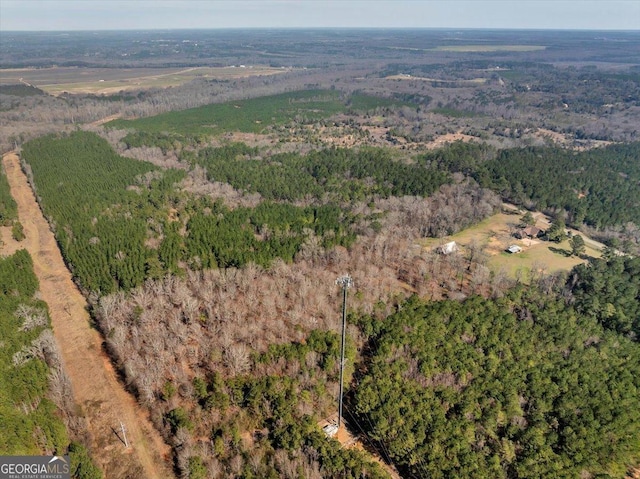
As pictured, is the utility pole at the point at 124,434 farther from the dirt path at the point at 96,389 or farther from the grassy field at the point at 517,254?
the grassy field at the point at 517,254

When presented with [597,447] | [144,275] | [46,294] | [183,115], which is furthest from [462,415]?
[183,115]

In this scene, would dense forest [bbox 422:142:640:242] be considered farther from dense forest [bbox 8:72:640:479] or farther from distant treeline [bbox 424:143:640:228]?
dense forest [bbox 8:72:640:479]

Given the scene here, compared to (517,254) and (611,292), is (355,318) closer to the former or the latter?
(611,292)

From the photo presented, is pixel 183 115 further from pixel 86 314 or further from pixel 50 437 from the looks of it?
pixel 50 437

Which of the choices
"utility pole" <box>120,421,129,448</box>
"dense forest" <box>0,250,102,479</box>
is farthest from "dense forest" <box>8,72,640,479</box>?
"dense forest" <box>0,250,102,479</box>

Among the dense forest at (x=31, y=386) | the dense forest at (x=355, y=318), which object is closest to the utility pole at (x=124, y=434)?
the dense forest at (x=355, y=318)

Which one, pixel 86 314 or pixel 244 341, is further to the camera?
pixel 86 314
